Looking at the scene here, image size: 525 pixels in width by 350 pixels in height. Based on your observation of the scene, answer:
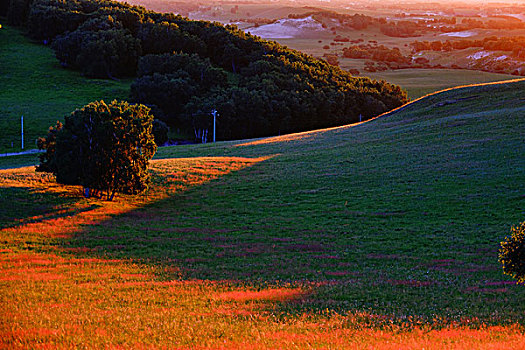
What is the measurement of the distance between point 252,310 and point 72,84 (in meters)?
130

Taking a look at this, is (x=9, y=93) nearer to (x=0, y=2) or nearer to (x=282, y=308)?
(x=0, y=2)

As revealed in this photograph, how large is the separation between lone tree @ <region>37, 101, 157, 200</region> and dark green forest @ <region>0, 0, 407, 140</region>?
229 feet

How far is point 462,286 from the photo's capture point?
1969 cm

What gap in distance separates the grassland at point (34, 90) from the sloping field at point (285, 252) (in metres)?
56.8

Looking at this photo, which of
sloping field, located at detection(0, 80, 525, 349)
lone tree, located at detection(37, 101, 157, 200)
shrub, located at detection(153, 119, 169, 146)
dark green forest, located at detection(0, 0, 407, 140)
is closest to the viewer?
sloping field, located at detection(0, 80, 525, 349)

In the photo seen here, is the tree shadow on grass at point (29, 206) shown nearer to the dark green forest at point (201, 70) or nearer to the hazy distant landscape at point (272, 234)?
the hazy distant landscape at point (272, 234)

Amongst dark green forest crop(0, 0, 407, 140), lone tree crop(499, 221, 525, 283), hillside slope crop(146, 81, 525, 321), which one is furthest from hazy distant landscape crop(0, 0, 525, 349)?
dark green forest crop(0, 0, 407, 140)

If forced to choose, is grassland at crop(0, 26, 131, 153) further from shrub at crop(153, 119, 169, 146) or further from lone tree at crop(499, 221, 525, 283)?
lone tree at crop(499, 221, 525, 283)

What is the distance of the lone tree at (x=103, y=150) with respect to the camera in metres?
39.0

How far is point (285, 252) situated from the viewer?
27016 mm

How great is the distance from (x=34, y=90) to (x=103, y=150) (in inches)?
3924

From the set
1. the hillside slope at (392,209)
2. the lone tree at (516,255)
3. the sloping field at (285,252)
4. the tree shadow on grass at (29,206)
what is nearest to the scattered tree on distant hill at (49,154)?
the sloping field at (285,252)

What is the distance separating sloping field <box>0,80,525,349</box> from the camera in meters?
14.1

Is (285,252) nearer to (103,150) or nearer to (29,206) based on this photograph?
(103,150)
